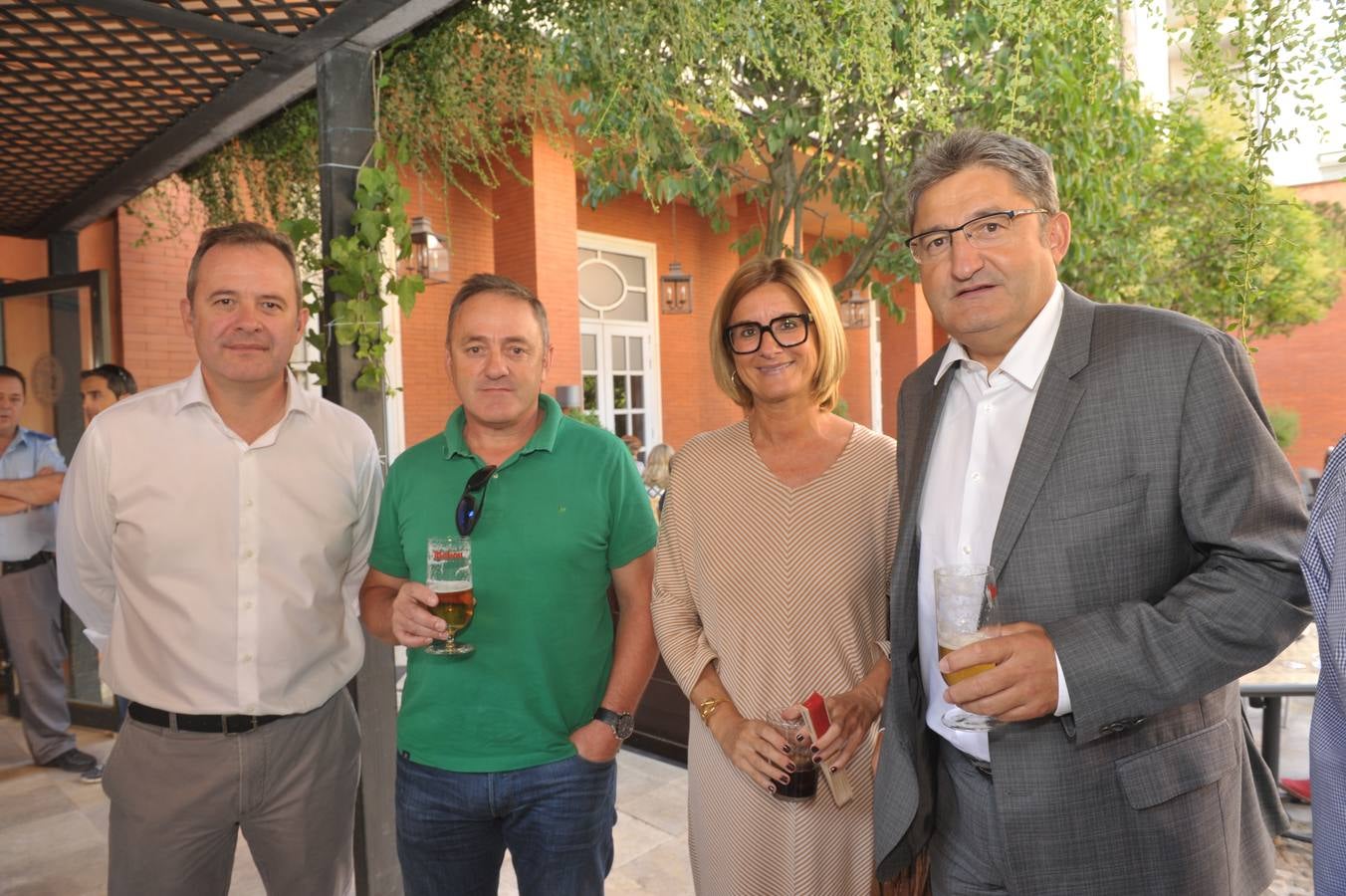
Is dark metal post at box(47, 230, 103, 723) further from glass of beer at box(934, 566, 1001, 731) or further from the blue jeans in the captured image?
glass of beer at box(934, 566, 1001, 731)

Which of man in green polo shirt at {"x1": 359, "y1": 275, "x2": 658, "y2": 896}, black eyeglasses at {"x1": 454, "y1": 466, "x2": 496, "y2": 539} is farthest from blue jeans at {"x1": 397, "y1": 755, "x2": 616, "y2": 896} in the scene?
black eyeglasses at {"x1": 454, "y1": 466, "x2": 496, "y2": 539}

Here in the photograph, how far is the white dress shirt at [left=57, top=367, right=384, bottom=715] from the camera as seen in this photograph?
1936 millimetres

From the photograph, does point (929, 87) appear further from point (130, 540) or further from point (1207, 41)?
point (130, 540)

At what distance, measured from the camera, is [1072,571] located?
1301 mm

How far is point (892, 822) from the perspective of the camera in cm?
151

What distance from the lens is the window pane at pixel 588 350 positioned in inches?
455

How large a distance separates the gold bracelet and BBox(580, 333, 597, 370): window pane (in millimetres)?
9858

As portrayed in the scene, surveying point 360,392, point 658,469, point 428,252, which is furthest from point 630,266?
point 360,392

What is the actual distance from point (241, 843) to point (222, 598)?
7.35 feet

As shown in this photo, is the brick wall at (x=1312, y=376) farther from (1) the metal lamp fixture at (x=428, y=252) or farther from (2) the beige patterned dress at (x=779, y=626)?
(2) the beige patterned dress at (x=779, y=626)

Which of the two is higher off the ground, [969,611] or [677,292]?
[677,292]

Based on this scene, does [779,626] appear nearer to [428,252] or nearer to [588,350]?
[428,252]

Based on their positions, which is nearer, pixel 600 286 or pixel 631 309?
pixel 600 286

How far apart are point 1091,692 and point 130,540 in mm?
1916
